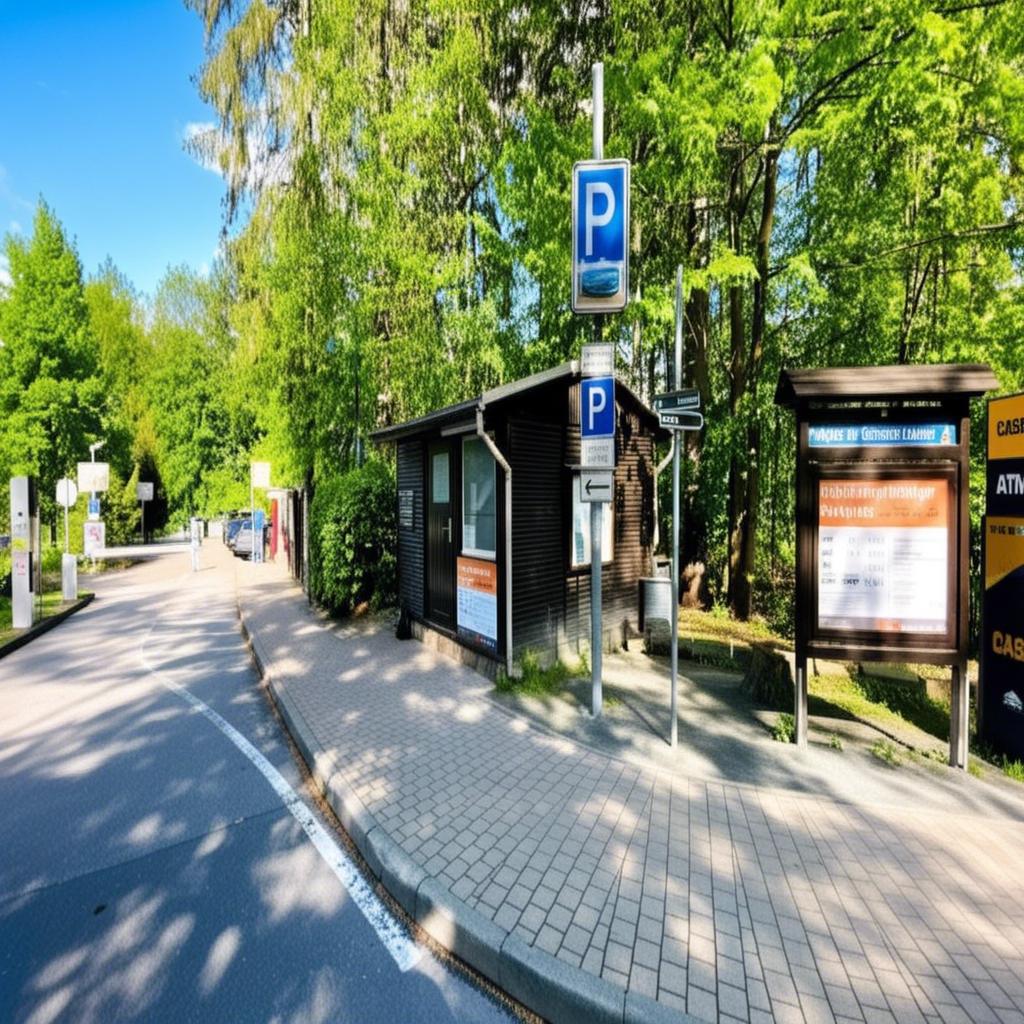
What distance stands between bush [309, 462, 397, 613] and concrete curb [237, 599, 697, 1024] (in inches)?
257

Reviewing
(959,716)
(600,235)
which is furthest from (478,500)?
(959,716)

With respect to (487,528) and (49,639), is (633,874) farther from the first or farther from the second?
(49,639)

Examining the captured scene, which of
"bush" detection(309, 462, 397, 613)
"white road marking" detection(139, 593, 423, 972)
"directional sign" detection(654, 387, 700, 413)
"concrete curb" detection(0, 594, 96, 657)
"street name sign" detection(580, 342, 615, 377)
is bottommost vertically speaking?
"concrete curb" detection(0, 594, 96, 657)

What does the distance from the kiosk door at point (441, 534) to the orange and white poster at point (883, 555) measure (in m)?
4.66

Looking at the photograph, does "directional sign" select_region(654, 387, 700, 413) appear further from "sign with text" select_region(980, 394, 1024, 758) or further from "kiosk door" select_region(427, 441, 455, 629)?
"kiosk door" select_region(427, 441, 455, 629)

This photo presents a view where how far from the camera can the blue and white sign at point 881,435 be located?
4.57 metres

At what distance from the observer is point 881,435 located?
15.4ft

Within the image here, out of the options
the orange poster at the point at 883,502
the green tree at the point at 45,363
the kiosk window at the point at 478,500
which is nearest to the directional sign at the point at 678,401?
the orange poster at the point at 883,502

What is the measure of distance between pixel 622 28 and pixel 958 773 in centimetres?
1155

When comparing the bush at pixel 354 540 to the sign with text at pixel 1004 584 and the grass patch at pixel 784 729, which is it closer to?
the grass patch at pixel 784 729

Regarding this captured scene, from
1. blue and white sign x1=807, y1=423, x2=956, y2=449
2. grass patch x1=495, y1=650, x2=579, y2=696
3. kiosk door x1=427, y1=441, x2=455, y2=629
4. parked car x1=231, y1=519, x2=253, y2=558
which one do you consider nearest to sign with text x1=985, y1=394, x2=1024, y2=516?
blue and white sign x1=807, y1=423, x2=956, y2=449

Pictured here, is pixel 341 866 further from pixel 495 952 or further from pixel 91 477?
pixel 91 477

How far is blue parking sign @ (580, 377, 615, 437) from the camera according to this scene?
5.27m

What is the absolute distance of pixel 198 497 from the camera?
3669 cm
